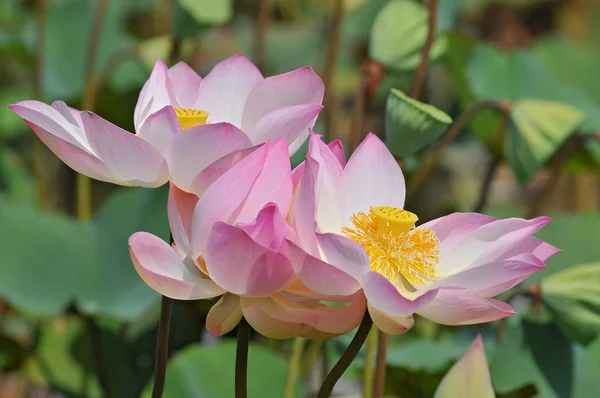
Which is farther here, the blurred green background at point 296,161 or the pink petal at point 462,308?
the blurred green background at point 296,161

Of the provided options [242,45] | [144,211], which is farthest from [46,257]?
[242,45]

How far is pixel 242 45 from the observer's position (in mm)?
2125

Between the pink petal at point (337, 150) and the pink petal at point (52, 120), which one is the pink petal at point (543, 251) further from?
the pink petal at point (52, 120)

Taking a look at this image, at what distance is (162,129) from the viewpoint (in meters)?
0.44

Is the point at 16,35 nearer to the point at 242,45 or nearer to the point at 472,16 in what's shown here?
the point at 242,45

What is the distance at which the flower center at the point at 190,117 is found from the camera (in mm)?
473

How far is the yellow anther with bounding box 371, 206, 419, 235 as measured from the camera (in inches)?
17.0

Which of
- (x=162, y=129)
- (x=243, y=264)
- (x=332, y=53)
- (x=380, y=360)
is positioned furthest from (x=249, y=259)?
(x=332, y=53)

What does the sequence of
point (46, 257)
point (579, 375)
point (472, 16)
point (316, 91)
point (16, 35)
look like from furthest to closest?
point (472, 16) → point (16, 35) → point (46, 257) → point (579, 375) → point (316, 91)

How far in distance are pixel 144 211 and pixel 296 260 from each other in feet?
2.59

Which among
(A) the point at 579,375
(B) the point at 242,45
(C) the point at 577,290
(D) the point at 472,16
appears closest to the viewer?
(C) the point at 577,290

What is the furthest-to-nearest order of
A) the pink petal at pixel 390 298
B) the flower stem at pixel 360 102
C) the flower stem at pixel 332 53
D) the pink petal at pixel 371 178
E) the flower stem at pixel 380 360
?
the flower stem at pixel 332 53, the flower stem at pixel 360 102, the flower stem at pixel 380 360, the pink petal at pixel 371 178, the pink petal at pixel 390 298

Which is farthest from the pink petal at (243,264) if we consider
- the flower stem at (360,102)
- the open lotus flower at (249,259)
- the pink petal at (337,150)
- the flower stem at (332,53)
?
the flower stem at (332,53)

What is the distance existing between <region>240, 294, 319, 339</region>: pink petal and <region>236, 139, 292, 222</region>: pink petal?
0.05m
